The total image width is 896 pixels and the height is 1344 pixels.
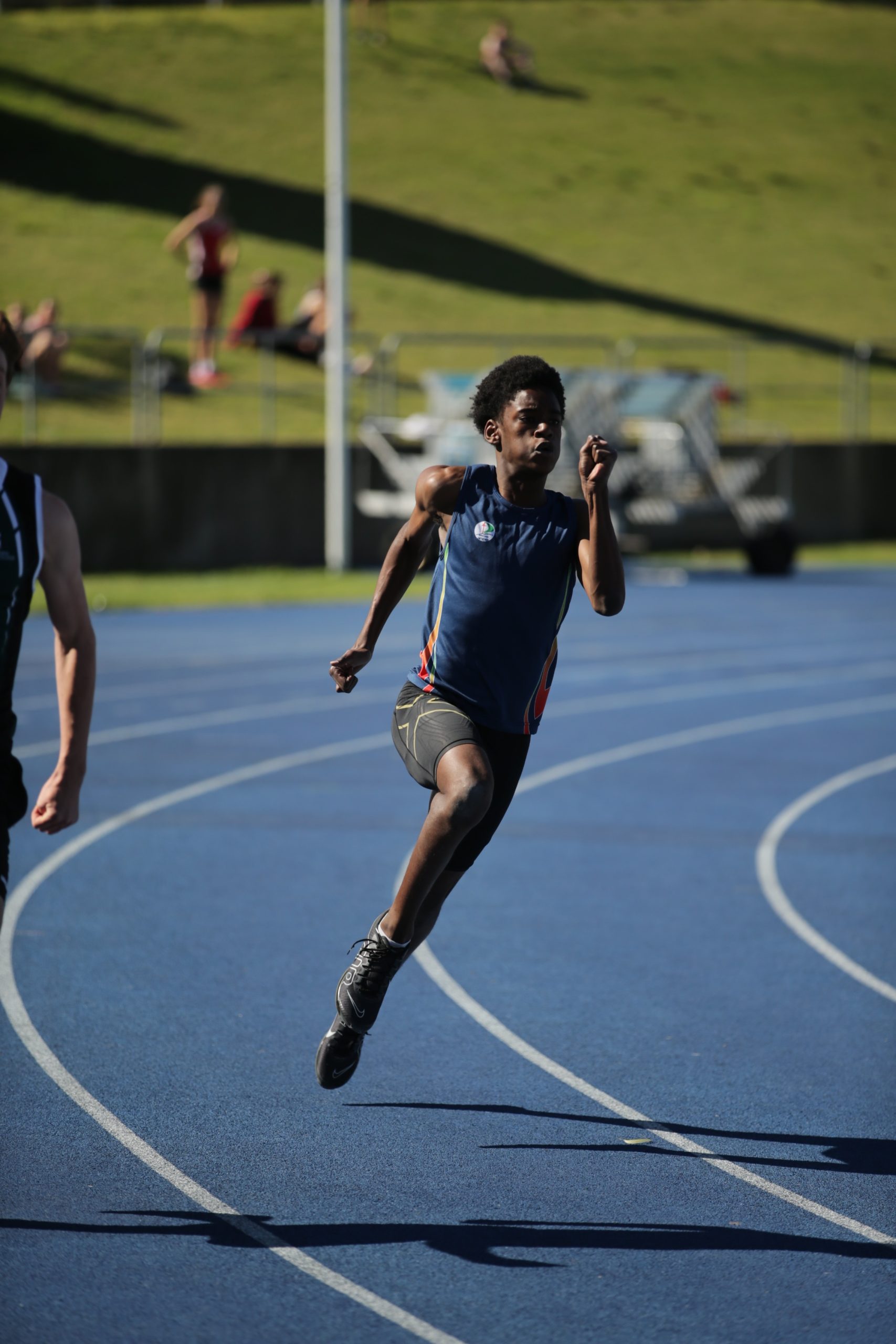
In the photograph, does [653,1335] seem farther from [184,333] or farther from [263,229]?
[263,229]

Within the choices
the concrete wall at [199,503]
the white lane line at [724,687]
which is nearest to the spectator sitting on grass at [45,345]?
the concrete wall at [199,503]

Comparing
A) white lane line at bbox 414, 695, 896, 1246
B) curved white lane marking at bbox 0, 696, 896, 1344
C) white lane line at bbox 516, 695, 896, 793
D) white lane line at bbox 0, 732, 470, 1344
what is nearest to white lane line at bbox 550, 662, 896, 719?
white lane line at bbox 516, 695, 896, 793

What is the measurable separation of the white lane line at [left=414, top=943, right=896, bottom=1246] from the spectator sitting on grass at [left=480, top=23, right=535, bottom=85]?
44.9m

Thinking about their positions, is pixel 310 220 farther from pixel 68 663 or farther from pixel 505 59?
pixel 68 663

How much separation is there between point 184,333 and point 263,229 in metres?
15.3

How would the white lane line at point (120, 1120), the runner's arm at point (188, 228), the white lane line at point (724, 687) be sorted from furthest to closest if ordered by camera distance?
1. the runner's arm at point (188, 228)
2. the white lane line at point (724, 687)
3. the white lane line at point (120, 1120)

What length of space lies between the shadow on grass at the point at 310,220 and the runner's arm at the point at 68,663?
31404 mm

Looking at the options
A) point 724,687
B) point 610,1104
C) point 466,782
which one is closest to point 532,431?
point 466,782

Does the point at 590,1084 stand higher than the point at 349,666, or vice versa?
the point at 349,666

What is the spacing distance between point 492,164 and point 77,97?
33.6 feet

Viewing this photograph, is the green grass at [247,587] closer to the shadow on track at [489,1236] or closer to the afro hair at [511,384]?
the afro hair at [511,384]

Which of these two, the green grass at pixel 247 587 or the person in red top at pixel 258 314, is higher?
the person in red top at pixel 258 314

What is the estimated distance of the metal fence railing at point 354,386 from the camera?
908 inches

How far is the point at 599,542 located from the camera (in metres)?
4.72
